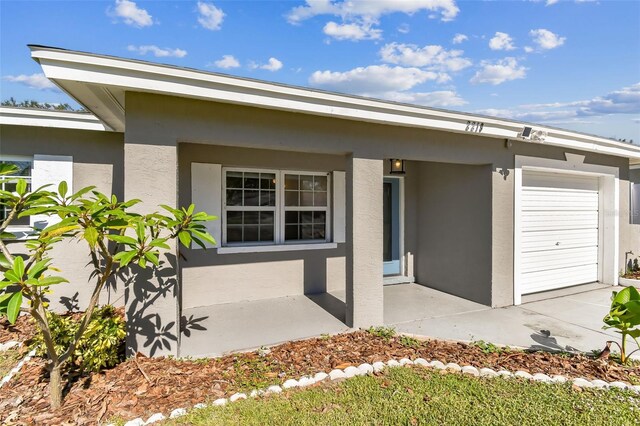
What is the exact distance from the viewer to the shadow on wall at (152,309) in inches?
143

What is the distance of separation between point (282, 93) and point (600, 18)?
25.7ft

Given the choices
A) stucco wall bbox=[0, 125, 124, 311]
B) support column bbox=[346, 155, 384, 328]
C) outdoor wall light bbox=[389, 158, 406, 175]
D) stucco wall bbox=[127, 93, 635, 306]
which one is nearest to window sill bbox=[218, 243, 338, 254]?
stucco wall bbox=[127, 93, 635, 306]

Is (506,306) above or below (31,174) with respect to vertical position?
below

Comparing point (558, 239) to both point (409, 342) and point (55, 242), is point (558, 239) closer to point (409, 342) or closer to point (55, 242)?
point (409, 342)

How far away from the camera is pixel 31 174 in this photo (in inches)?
203

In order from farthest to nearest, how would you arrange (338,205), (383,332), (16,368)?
(338,205), (383,332), (16,368)

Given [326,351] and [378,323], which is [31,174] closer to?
[326,351]

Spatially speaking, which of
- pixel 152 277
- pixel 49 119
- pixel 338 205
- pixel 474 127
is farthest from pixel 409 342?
pixel 49 119

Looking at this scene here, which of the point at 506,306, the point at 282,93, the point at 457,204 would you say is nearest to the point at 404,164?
the point at 457,204

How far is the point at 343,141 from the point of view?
458 cm

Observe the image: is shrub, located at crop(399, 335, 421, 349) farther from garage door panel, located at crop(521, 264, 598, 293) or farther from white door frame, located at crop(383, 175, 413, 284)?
garage door panel, located at crop(521, 264, 598, 293)

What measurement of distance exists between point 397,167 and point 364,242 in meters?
3.14

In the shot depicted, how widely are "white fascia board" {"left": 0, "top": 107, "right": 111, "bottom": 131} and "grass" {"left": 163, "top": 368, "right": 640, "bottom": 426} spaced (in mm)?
4860

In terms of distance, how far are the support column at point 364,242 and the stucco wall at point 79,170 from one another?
4101 mm
